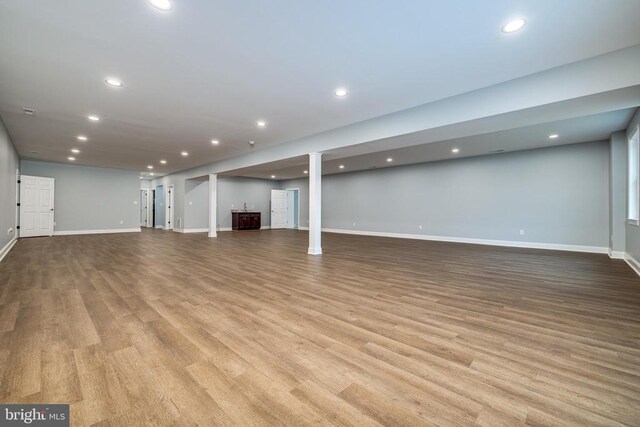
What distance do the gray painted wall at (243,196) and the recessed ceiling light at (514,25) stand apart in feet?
37.7

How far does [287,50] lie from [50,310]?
3464mm

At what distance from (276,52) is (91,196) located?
11500mm

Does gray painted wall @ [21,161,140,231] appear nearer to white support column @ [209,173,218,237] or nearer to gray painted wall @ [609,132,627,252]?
white support column @ [209,173,218,237]

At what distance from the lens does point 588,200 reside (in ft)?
21.8

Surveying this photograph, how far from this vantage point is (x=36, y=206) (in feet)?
30.3

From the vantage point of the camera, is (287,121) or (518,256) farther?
(518,256)

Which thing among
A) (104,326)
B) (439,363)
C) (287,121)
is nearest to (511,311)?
(439,363)

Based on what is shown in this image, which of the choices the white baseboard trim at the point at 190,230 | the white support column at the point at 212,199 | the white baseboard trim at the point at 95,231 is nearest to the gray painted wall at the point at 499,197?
the white support column at the point at 212,199

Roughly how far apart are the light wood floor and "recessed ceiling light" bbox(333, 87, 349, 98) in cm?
262

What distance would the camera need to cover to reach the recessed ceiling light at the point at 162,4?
7.09 feet

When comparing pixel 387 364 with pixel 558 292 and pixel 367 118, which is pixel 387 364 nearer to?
pixel 558 292

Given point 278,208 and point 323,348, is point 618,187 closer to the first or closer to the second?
point 323,348

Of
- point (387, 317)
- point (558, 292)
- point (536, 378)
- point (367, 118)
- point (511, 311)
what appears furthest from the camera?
point (367, 118)

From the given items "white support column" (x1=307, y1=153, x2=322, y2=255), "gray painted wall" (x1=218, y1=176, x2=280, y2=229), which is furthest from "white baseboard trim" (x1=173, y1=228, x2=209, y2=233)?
"white support column" (x1=307, y1=153, x2=322, y2=255)
